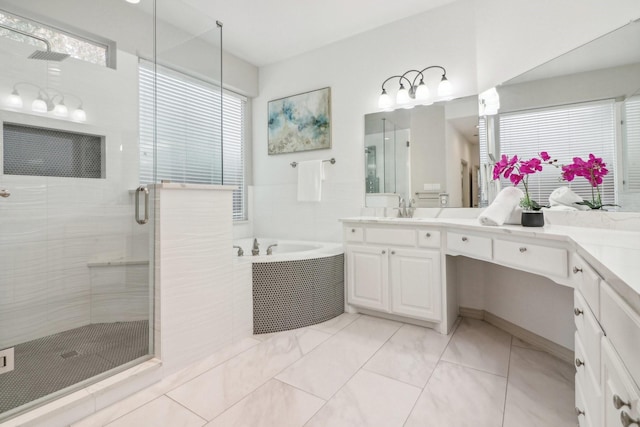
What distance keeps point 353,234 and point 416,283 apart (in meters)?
0.63

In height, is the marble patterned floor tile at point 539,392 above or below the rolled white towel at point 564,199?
below

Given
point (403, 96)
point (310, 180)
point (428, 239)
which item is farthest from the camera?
point (310, 180)

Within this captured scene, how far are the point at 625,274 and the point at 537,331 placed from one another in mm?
1709

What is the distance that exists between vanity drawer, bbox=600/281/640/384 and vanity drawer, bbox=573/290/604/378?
10 cm

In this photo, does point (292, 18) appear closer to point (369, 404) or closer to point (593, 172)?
point (593, 172)

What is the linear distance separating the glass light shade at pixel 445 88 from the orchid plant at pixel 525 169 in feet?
2.89

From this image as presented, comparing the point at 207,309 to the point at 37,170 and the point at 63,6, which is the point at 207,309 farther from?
the point at 63,6

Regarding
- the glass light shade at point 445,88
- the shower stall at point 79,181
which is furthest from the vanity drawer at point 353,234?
the shower stall at point 79,181

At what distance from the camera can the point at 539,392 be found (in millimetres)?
1483

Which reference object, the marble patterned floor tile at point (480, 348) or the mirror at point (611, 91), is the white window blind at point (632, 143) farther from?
the marble patterned floor tile at point (480, 348)

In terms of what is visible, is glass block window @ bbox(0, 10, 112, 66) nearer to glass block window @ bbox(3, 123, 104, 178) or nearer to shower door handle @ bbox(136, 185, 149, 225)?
glass block window @ bbox(3, 123, 104, 178)

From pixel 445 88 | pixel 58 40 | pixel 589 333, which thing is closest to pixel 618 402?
pixel 589 333

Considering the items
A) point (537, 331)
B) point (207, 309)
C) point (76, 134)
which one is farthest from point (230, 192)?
point (537, 331)

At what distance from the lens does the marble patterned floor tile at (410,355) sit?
1.66 meters
